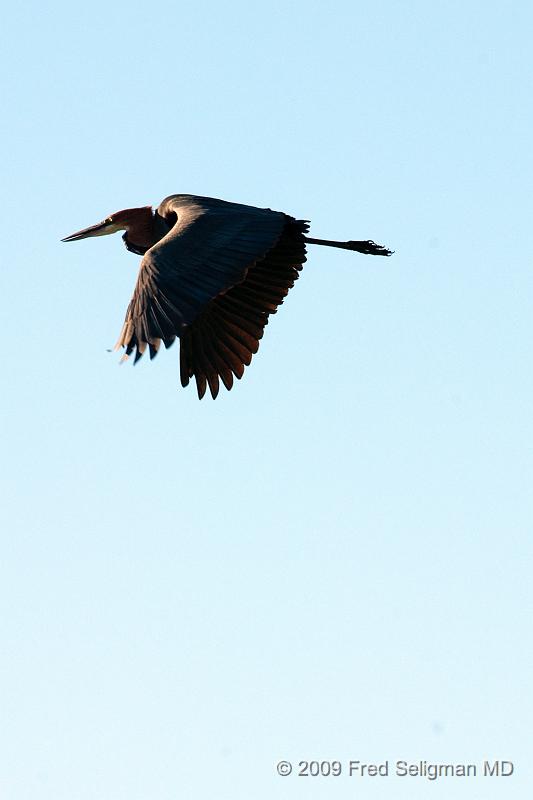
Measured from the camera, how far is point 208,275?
38.4ft

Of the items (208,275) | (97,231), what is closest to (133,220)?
(97,231)

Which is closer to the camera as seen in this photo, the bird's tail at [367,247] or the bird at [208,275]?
the bird at [208,275]

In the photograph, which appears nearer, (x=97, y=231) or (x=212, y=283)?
(x=212, y=283)

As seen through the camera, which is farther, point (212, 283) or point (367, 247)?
point (367, 247)

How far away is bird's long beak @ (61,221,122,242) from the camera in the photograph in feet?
47.7

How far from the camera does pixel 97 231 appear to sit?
1480 cm

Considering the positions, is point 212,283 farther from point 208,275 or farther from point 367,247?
point 367,247

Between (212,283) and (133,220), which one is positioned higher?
(133,220)

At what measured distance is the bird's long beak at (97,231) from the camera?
14531mm

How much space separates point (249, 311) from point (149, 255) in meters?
1.48

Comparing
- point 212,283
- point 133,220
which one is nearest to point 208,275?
point 212,283

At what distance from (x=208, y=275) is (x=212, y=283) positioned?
0.33ft

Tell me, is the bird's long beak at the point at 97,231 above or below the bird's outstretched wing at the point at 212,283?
above

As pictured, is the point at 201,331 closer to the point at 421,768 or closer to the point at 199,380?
the point at 199,380
